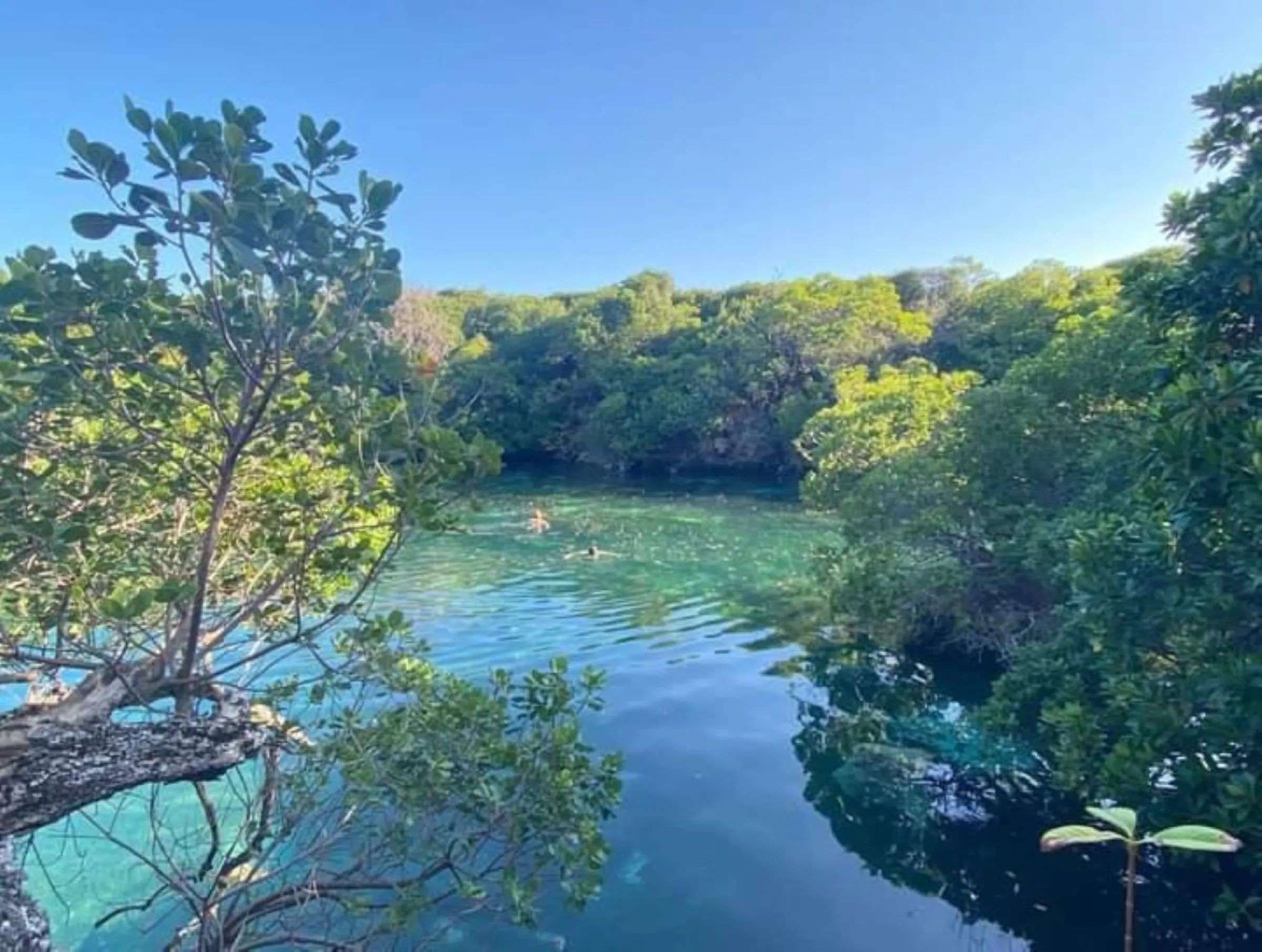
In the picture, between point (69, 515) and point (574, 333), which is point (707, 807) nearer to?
point (69, 515)

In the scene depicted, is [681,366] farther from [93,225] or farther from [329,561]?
[93,225]

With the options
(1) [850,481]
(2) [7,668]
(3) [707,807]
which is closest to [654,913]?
(3) [707,807]

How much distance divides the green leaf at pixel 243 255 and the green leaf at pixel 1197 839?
352 centimetres

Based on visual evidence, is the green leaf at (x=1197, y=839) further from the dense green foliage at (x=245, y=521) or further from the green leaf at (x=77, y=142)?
the green leaf at (x=77, y=142)

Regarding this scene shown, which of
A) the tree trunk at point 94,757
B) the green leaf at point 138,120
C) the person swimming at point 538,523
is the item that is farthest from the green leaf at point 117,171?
the person swimming at point 538,523

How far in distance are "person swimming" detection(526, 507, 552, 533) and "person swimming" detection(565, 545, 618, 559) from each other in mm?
3264

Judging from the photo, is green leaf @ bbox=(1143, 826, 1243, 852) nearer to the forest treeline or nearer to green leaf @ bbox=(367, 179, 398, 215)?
the forest treeline

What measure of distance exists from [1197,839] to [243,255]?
3.77 meters

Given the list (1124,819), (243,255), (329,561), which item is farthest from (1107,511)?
(243,255)

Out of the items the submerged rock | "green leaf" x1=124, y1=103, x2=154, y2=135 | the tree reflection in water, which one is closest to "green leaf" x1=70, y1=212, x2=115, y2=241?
"green leaf" x1=124, y1=103, x2=154, y2=135

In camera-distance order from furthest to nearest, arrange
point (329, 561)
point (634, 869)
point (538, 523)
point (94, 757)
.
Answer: point (538, 523)
point (634, 869)
point (329, 561)
point (94, 757)

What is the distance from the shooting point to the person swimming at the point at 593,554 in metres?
20.0

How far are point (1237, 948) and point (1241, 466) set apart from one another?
3692mm

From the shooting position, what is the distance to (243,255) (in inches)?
107
